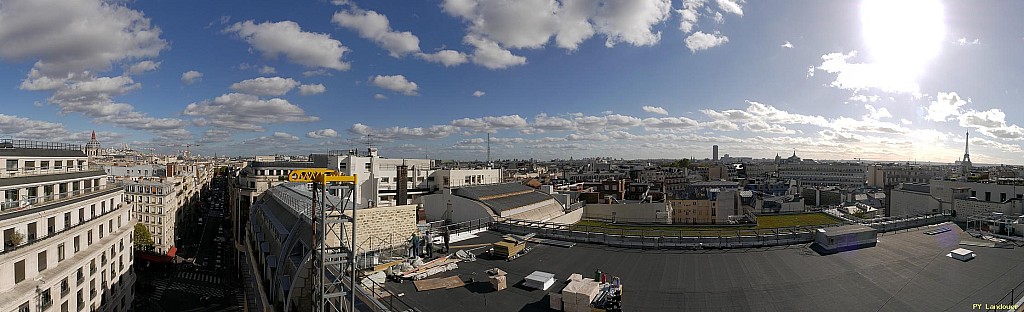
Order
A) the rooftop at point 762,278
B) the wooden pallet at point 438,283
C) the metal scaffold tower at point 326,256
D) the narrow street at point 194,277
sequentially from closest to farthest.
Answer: the metal scaffold tower at point 326,256
the rooftop at point 762,278
the wooden pallet at point 438,283
the narrow street at point 194,277

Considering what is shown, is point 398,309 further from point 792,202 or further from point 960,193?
point 792,202

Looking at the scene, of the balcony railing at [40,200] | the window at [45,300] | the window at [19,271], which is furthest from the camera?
the balcony railing at [40,200]

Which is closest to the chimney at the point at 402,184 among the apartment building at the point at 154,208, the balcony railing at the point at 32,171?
the balcony railing at the point at 32,171

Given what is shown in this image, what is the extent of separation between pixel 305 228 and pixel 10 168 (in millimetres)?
23482

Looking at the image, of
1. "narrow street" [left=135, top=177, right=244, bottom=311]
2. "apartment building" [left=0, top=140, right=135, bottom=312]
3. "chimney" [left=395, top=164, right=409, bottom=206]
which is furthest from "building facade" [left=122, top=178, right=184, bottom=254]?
"chimney" [left=395, top=164, right=409, bottom=206]

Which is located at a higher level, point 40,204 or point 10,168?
point 10,168

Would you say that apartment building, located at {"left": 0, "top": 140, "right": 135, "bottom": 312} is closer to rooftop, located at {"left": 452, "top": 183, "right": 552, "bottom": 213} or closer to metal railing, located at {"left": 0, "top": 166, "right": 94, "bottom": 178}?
metal railing, located at {"left": 0, "top": 166, "right": 94, "bottom": 178}

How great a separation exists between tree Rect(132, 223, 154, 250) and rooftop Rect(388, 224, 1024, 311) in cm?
5122

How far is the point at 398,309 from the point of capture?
34.7ft

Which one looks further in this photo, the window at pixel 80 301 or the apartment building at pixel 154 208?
the apartment building at pixel 154 208

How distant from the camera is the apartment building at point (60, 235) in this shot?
21531 millimetres

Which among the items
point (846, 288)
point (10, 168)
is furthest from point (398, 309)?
point (10, 168)

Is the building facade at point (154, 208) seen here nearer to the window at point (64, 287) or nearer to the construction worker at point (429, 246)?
the window at point (64, 287)

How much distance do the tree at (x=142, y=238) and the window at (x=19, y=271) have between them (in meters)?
32.6
